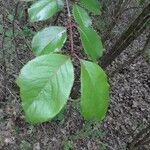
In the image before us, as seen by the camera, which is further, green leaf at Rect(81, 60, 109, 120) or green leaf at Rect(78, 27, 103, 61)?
green leaf at Rect(78, 27, 103, 61)

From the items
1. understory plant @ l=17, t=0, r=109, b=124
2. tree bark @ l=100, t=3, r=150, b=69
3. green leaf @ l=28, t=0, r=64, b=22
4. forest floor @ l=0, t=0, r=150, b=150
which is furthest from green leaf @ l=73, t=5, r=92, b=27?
forest floor @ l=0, t=0, r=150, b=150

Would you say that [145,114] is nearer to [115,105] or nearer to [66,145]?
[115,105]

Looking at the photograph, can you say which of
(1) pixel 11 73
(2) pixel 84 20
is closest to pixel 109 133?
(1) pixel 11 73

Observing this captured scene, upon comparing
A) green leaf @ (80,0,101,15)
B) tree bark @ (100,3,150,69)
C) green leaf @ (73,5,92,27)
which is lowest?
tree bark @ (100,3,150,69)

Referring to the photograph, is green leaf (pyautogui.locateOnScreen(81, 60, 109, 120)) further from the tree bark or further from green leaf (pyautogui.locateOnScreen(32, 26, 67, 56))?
the tree bark

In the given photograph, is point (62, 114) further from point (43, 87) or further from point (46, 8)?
point (43, 87)
